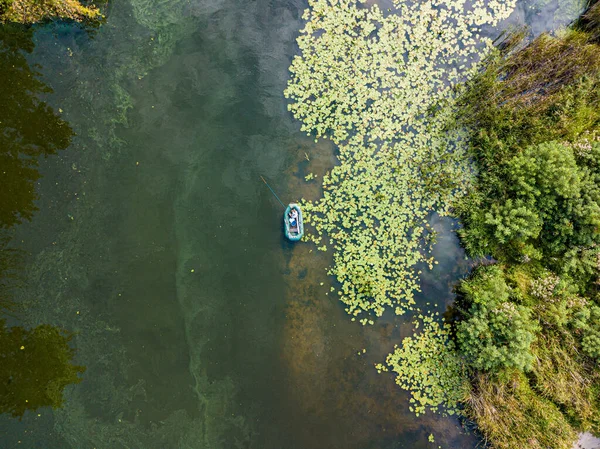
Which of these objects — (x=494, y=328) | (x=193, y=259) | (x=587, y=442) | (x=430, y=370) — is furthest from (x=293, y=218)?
(x=587, y=442)

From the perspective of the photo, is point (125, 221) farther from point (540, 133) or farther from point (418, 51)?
point (540, 133)

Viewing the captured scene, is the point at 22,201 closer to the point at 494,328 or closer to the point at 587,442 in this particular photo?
the point at 494,328

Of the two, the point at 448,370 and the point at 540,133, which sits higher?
the point at 540,133

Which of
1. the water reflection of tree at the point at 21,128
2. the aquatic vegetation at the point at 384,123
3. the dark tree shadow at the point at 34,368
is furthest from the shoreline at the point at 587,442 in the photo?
the water reflection of tree at the point at 21,128

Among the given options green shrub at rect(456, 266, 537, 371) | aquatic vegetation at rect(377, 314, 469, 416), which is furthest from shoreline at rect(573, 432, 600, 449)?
aquatic vegetation at rect(377, 314, 469, 416)

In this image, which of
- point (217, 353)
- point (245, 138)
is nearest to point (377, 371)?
point (217, 353)
